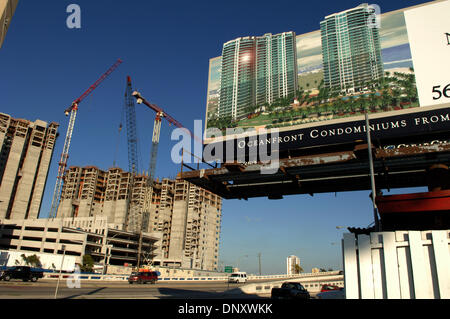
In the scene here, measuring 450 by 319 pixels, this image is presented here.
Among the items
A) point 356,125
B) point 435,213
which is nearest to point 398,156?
point 356,125

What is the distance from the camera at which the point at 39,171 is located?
168250 mm

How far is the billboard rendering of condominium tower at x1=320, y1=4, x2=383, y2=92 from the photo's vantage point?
19172 millimetres

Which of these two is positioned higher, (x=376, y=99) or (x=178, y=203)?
(x=178, y=203)

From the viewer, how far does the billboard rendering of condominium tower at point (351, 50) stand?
1917 cm

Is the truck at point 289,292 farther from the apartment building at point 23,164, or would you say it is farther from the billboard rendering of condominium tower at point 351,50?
the apartment building at point 23,164

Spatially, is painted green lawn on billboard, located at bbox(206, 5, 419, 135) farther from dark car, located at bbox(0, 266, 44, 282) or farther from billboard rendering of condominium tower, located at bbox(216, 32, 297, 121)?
dark car, located at bbox(0, 266, 44, 282)

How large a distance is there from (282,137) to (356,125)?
13.7 ft

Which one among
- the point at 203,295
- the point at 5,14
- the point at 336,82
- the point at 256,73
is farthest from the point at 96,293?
the point at 336,82

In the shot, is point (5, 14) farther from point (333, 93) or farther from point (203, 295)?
point (203, 295)

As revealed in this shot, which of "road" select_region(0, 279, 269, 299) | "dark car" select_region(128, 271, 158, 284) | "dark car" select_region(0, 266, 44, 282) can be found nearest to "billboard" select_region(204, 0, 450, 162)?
"road" select_region(0, 279, 269, 299)

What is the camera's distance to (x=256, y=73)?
22.6 m

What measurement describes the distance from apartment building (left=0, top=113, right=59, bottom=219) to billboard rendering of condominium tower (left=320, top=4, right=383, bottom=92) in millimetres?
161481

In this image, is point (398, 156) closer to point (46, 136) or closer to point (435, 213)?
point (435, 213)

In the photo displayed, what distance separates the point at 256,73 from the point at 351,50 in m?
6.29
